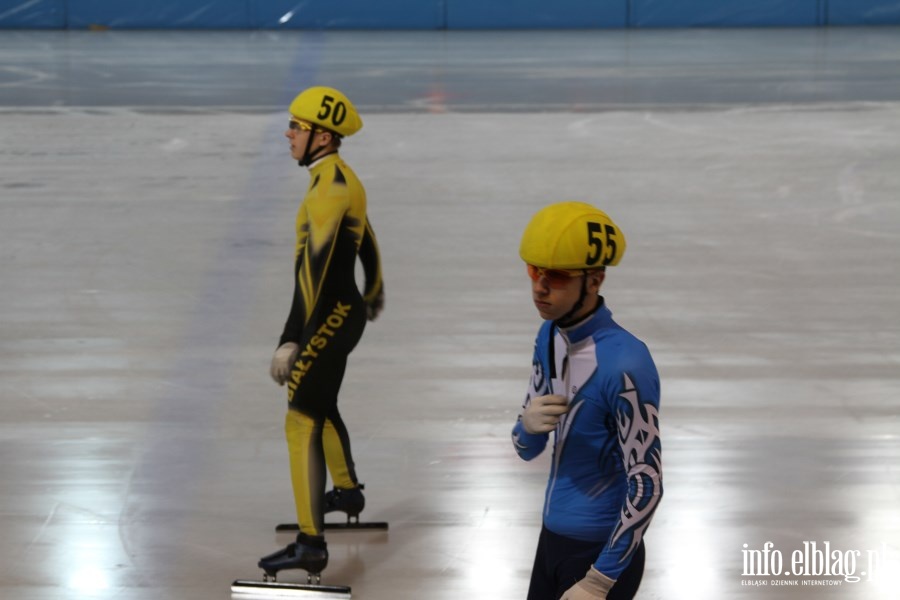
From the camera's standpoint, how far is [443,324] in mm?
8375

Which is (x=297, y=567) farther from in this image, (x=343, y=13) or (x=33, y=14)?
(x=33, y=14)

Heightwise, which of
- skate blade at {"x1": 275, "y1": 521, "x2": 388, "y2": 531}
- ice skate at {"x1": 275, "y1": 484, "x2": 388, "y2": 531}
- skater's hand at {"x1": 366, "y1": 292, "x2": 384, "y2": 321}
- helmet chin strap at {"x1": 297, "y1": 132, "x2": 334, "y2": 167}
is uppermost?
helmet chin strap at {"x1": 297, "y1": 132, "x2": 334, "y2": 167}

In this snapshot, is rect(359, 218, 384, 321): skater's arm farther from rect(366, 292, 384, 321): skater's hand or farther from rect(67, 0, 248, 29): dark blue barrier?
rect(67, 0, 248, 29): dark blue barrier

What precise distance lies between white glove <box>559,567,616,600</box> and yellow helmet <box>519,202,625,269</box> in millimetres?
706

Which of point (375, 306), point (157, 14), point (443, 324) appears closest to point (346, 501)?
point (375, 306)

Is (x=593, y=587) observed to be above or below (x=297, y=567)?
above

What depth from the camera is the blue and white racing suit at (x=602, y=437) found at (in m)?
3.00

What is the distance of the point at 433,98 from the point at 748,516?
40.2 feet

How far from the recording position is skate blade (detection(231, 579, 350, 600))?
4.74 meters

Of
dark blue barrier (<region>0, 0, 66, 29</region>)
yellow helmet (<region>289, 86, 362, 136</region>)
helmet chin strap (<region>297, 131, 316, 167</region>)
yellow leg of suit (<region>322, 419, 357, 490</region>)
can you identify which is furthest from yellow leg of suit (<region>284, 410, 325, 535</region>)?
dark blue barrier (<region>0, 0, 66, 29</region>)

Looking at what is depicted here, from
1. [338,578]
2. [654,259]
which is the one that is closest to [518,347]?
[654,259]

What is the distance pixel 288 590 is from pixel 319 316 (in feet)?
3.29

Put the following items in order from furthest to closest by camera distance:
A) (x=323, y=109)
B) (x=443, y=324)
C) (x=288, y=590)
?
1. (x=443, y=324)
2. (x=288, y=590)
3. (x=323, y=109)

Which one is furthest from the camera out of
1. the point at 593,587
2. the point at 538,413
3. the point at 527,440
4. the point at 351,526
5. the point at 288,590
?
the point at 351,526
